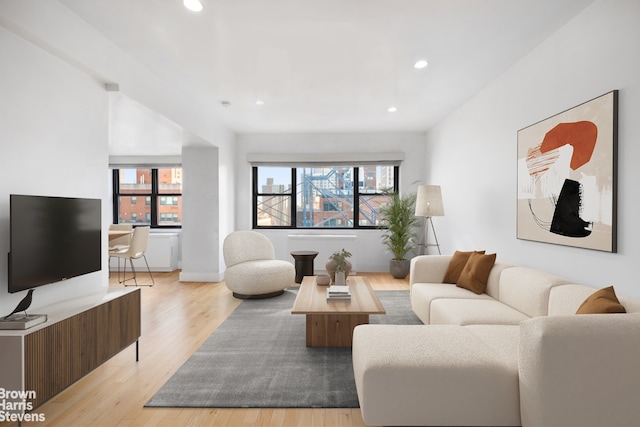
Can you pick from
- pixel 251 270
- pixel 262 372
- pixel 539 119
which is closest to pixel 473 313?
pixel 262 372

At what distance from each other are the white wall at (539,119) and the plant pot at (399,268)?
89cm

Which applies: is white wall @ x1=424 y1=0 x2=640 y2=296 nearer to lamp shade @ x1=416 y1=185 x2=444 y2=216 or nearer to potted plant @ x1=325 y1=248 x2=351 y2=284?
lamp shade @ x1=416 y1=185 x2=444 y2=216

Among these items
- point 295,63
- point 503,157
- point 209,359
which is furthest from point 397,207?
point 209,359

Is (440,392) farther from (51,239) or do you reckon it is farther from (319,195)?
(319,195)

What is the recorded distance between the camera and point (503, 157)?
3.82 meters

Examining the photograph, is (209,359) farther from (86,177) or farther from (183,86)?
(183,86)

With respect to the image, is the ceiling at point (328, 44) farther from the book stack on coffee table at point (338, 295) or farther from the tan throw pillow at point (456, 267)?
the book stack on coffee table at point (338, 295)

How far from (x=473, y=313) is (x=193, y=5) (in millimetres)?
2987

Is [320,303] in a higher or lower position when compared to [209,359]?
higher

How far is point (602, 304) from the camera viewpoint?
6.15ft

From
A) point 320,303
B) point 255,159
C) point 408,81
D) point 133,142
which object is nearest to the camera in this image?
point 320,303

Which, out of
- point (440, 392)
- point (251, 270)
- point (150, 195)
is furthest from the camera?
point (150, 195)

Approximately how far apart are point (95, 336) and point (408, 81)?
3771mm

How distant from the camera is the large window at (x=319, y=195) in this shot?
23.3 feet
